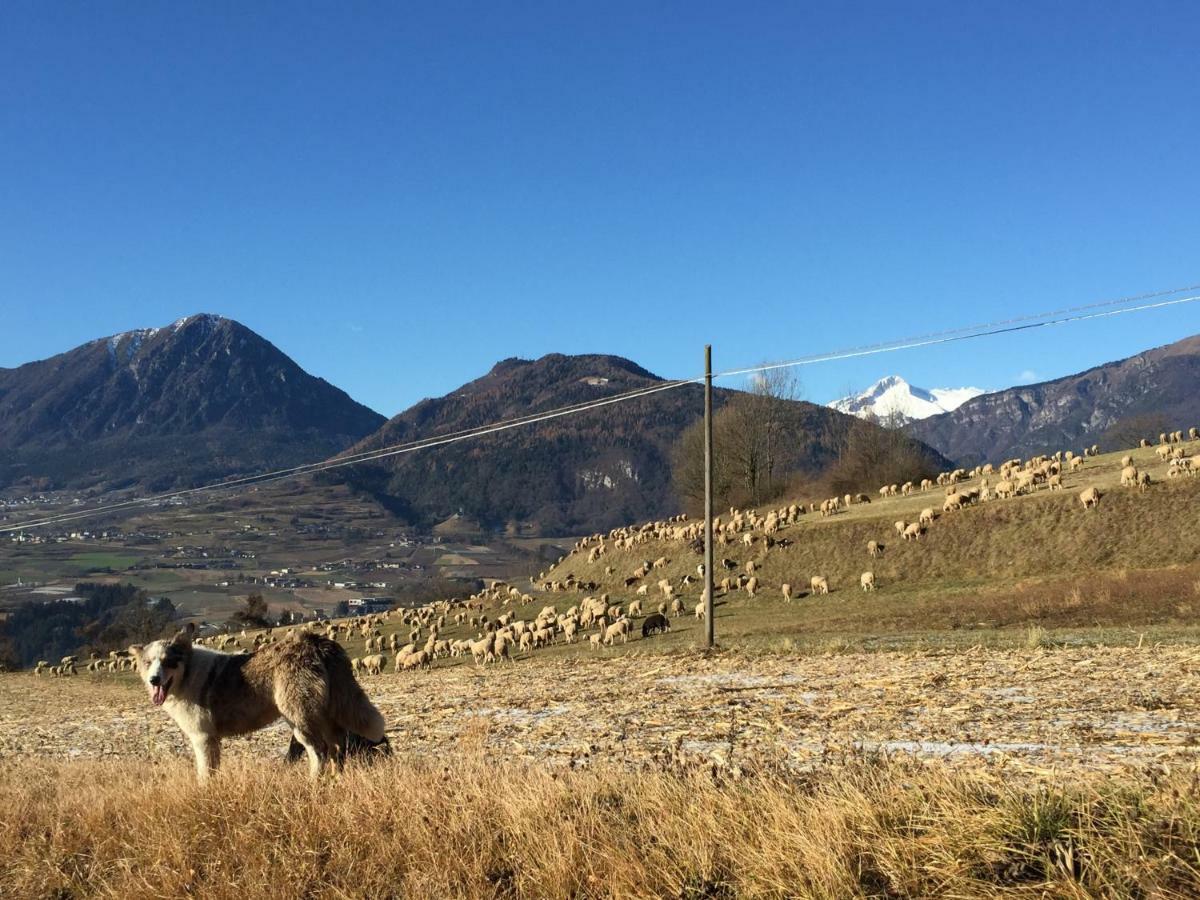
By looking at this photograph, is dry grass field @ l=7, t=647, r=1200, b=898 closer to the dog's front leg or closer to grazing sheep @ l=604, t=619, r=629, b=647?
the dog's front leg

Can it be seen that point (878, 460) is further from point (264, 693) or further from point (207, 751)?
point (207, 751)

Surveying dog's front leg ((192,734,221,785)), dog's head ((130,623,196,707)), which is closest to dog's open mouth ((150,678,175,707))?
dog's head ((130,623,196,707))

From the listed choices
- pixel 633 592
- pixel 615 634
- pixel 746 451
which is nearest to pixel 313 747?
pixel 615 634

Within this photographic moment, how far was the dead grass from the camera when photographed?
541 centimetres

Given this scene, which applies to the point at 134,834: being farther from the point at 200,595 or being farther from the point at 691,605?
the point at 200,595

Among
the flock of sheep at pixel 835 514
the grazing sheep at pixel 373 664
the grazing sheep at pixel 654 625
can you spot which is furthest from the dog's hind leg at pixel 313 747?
the grazing sheep at pixel 373 664

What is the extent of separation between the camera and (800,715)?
496 inches

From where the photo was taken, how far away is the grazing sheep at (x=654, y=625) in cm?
3734

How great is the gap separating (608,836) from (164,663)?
5890mm

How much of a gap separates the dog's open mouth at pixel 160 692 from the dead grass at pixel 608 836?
1288 millimetres

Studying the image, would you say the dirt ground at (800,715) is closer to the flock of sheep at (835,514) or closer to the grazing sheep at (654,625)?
the grazing sheep at (654,625)

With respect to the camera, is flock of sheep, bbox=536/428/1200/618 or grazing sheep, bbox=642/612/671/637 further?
flock of sheep, bbox=536/428/1200/618

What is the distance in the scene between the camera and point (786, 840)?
589cm

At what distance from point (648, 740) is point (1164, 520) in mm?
35366
